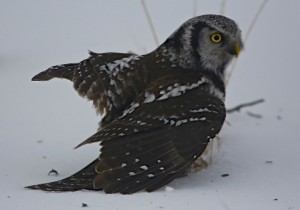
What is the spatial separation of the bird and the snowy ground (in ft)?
0.60

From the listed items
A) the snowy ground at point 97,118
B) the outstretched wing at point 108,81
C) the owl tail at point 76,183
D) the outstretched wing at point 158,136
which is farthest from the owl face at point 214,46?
the owl tail at point 76,183

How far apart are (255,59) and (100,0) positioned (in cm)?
251

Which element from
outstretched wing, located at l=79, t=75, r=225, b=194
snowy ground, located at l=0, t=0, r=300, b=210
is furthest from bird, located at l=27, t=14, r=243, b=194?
snowy ground, located at l=0, t=0, r=300, b=210

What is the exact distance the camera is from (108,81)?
6191 millimetres

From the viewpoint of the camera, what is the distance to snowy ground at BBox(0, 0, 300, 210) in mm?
5371

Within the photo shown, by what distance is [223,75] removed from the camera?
6.54 metres

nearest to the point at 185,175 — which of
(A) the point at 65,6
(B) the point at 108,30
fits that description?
(B) the point at 108,30

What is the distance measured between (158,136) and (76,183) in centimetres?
66

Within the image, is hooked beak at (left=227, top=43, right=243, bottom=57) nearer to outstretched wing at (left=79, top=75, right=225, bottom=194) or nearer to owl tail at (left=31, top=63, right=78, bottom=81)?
outstretched wing at (left=79, top=75, right=225, bottom=194)

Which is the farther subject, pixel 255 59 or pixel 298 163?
pixel 255 59

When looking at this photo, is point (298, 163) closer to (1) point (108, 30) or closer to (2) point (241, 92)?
(2) point (241, 92)

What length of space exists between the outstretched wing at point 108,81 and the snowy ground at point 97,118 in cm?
56

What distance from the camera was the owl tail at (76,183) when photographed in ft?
17.8


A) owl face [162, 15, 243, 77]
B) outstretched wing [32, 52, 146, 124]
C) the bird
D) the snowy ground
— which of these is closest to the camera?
the snowy ground
